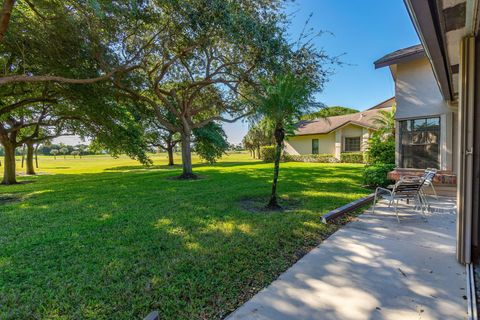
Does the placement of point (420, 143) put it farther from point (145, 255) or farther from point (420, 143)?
point (145, 255)

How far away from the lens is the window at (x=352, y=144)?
22.9 metres

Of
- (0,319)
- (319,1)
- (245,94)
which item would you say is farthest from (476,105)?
(245,94)

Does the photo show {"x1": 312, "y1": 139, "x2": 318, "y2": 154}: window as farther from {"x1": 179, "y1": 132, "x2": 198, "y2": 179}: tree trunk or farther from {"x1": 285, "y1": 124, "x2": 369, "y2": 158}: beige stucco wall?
{"x1": 179, "y1": 132, "x2": 198, "y2": 179}: tree trunk

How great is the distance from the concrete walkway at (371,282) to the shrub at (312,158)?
2022 centimetres

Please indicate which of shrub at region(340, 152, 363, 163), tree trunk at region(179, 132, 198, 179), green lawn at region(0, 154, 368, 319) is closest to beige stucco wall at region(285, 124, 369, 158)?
shrub at region(340, 152, 363, 163)

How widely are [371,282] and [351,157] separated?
21.1 meters

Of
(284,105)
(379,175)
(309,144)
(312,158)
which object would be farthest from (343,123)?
(284,105)

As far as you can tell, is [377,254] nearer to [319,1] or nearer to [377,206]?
[377,206]

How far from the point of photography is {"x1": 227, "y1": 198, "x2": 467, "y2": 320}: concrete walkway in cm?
245

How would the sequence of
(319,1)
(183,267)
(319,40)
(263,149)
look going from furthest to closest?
(263,149) → (319,40) → (319,1) → (183,267)

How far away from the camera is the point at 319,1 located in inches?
346

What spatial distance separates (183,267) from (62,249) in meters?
2.34

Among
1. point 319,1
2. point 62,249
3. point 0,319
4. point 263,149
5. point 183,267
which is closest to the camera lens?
point 0,319

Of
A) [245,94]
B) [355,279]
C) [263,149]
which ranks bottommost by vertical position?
[355,279]
